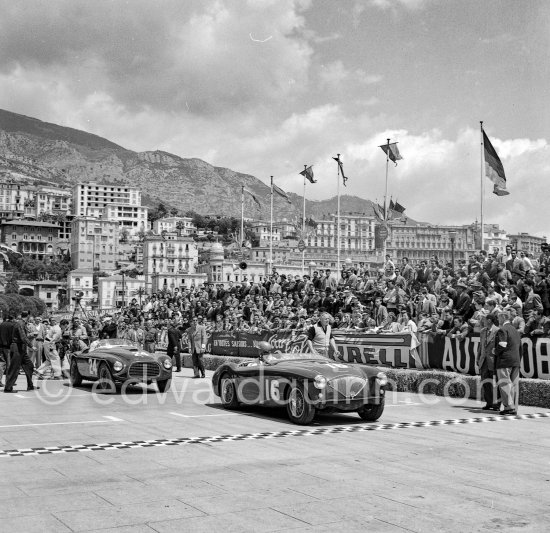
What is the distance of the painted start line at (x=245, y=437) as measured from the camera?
9250 mm

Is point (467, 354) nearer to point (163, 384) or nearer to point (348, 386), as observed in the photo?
point (348, 386)

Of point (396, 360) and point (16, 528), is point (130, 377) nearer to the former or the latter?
point (396, 360)

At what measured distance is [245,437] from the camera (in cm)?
1028

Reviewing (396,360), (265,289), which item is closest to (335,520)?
(396,360)

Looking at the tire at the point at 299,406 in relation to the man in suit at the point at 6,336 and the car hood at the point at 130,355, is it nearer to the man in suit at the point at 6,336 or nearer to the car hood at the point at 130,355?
the car hood at the point at 130,355

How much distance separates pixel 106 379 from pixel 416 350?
7504mm

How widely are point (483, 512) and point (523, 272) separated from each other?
49.9 ft

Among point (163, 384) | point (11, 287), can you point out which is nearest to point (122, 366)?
point (163, 384)

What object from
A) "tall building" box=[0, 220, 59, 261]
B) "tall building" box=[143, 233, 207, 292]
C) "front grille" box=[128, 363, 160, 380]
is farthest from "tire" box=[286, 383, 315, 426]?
"tall building" box=[0, 220, 59, 261]

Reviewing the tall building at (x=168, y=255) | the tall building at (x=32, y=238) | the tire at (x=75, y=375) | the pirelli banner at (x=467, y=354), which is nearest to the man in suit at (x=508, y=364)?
the pirelli banner at (x=467, y=354)

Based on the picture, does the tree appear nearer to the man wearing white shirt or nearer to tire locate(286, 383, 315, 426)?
the man wearing white shirt

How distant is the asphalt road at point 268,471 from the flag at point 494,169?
46.5 ft

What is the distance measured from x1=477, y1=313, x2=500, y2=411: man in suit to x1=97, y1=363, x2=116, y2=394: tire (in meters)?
8.23

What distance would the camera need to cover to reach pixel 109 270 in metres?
182
